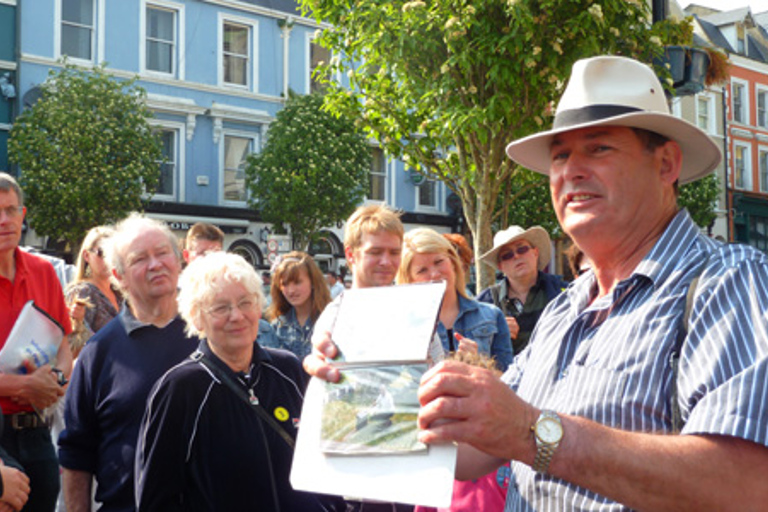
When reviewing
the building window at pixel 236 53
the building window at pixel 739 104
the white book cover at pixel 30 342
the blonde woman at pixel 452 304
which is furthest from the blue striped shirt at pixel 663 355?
the building window at pixel 739 104

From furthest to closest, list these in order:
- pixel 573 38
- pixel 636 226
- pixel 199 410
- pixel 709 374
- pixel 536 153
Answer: pixel 573 38
pixel 199 410
pixel 536 153
pixel 636 226
pixel 709 374

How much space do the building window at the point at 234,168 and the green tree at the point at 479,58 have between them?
57.2 ft

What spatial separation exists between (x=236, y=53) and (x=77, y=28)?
17.7ft

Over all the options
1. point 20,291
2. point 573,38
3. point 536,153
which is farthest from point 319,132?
point 536,153

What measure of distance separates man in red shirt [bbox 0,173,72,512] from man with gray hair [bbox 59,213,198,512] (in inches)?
12.2

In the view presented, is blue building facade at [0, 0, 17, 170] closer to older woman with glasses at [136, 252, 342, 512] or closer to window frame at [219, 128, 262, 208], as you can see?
window frame at [219, 128, 262, 208]

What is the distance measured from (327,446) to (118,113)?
22833 mm

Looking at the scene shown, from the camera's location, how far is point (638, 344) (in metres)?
1.95

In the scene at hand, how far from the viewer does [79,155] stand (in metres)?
22.2

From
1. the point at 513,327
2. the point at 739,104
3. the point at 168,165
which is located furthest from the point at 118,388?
the point at 739,104

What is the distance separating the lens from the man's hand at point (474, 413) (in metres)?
1.72

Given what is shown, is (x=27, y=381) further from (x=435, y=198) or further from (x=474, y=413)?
(x=435, y=198)

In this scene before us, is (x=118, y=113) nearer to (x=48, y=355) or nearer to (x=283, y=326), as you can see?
(x=283, y=326)

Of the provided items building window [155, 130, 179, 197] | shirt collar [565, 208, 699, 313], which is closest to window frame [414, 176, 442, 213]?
building window [155, 130, 179, 197]
